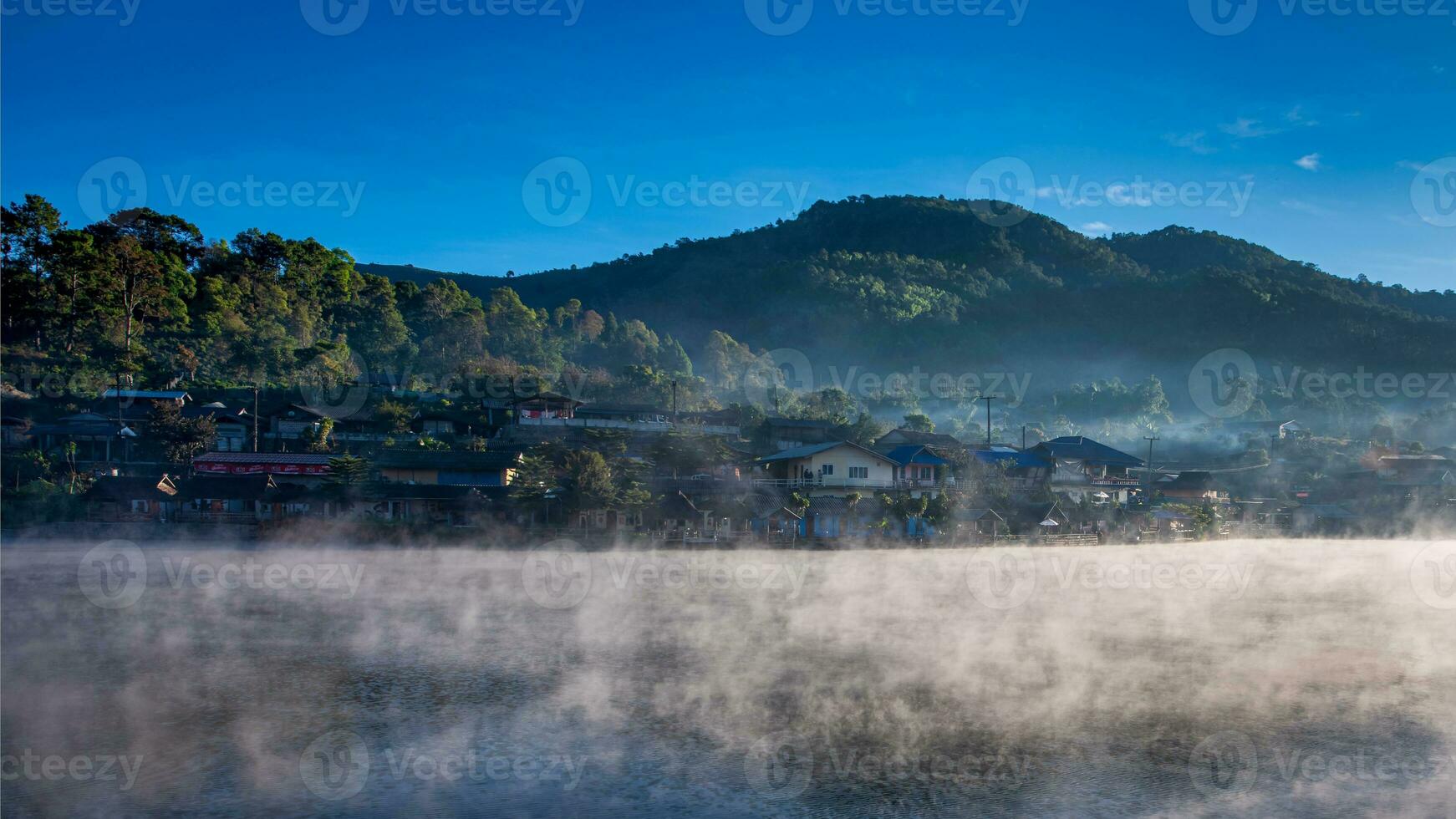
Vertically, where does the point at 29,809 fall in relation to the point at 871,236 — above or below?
below

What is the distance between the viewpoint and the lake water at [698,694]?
9.00m

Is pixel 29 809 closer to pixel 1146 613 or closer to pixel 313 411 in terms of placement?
pixel 1146 613

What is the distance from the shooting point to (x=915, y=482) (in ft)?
108

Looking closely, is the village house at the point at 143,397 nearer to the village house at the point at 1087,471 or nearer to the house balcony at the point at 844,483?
the house balcony at the point at 844,483

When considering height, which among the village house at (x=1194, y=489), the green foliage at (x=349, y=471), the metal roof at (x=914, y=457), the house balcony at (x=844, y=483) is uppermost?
the metal roof at (x=914, y=457)

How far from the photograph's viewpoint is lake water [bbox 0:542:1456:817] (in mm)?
9000

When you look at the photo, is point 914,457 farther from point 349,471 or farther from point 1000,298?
point 1000,298

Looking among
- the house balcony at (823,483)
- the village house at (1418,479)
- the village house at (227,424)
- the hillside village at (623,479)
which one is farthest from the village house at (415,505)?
the village house at (1418,479)

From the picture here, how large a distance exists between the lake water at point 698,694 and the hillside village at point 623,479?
449 centimetres

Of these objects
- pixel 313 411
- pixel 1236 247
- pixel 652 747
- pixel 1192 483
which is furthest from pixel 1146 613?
pixel 1236 247

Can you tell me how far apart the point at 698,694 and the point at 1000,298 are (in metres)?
92.6

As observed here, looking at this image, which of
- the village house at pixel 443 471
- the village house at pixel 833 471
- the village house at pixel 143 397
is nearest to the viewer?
the village house at pixel 443 471

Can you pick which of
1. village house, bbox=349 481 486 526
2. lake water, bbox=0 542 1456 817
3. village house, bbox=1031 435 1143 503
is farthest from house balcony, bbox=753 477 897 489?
lake water, bbox=0 542 1456 817

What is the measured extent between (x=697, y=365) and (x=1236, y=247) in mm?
68217
